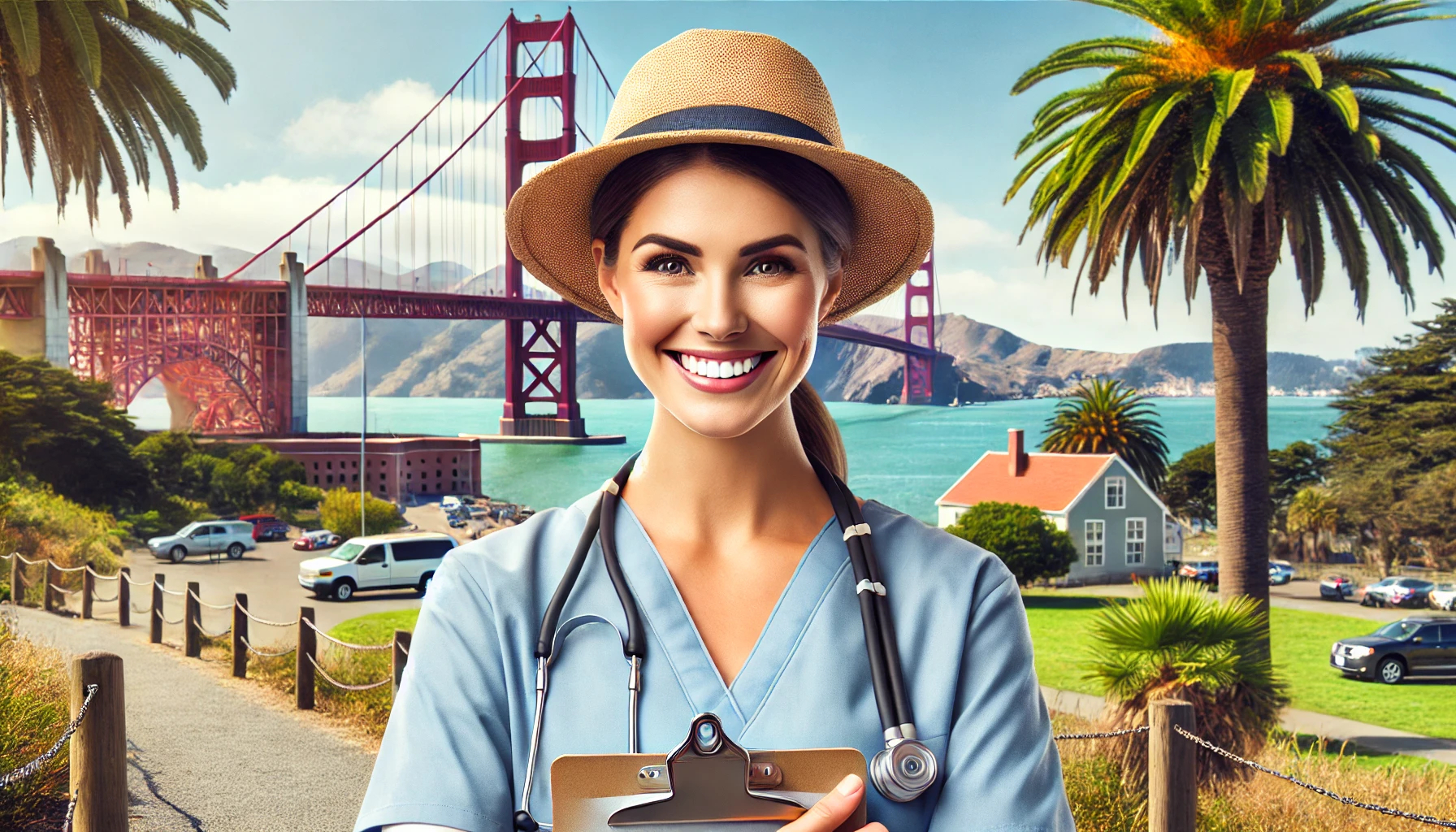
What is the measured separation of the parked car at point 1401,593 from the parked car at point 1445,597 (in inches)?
7.9

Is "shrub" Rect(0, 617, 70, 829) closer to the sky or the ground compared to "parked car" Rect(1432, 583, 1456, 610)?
closer to the sky

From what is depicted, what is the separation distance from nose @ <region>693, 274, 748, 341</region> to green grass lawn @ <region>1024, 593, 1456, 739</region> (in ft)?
54.1

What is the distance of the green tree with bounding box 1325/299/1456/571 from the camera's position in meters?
38.7

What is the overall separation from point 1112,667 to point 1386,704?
2148cm

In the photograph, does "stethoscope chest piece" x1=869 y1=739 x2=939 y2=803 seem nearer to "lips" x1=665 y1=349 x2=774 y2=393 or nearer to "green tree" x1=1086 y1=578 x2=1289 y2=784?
"lips" x1=665 y1=349 x2=774 y2=393

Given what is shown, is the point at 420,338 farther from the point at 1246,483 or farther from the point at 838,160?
the point at 838,160

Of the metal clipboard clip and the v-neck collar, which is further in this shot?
the v-neck collar

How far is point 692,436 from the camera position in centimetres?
138

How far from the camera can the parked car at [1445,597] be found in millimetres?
35500

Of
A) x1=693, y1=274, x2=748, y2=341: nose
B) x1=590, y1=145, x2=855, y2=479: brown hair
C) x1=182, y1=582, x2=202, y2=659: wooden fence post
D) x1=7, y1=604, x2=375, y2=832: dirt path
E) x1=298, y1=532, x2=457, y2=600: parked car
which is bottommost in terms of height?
x1=298, y1=532, x2=457, y2=600: parked car

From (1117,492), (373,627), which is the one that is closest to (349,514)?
(373,627)

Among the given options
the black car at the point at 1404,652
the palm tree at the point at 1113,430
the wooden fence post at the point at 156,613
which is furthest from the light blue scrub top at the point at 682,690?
the palm tree at the point at 1113,430

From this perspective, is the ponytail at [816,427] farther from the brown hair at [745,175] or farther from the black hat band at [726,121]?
the black hat band at [726,121]

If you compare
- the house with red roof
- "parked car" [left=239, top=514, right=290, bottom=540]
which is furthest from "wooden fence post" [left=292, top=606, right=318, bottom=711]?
the house with red roof
